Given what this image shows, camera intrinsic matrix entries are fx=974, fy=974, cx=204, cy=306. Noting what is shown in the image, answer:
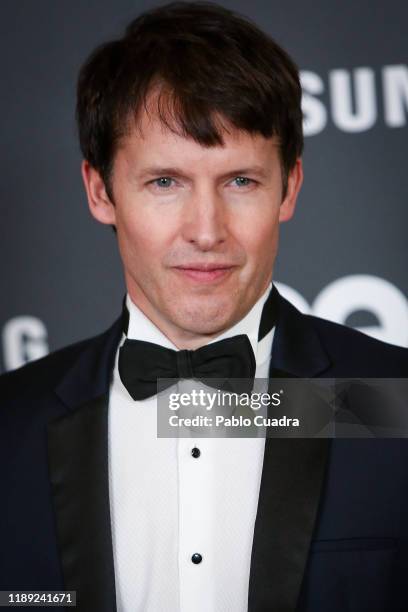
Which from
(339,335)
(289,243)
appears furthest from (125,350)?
(289,243)

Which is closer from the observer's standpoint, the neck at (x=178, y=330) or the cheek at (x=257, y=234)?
the cheek at (x=257, y=234)

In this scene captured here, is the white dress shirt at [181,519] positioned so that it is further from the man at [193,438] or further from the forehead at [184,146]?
the forehead at [184,146]

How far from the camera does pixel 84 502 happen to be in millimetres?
1910

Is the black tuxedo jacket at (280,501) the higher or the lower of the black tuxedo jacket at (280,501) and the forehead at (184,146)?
the lower

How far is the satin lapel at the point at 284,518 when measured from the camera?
70.6 inches

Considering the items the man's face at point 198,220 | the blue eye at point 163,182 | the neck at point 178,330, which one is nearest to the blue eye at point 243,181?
the man's face at point 198,220

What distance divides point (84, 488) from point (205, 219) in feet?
1.91

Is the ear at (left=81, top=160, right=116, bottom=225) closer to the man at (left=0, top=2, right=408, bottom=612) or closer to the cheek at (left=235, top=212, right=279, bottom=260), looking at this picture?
the man at (left=0, top=2, right=408, bottom=612)

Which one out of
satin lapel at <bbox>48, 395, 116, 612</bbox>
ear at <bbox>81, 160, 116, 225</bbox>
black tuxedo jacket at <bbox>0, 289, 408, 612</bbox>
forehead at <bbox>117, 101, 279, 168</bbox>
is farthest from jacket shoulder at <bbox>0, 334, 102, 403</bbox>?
forehead at <bbox>117, 101, 279, 168</bbox>

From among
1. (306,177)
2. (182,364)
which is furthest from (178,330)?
(306,177)

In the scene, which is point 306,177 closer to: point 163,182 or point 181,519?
point 163,182

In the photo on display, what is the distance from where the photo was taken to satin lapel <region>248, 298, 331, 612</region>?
70.6 inches

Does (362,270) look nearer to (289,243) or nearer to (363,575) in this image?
(289,243)

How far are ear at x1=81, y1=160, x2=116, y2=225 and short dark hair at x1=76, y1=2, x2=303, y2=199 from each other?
0.11 ft
